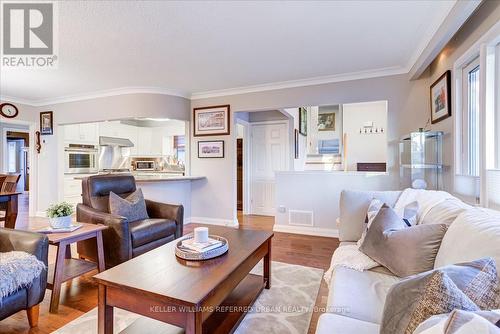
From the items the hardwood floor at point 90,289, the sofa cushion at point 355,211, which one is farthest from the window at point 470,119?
the hardwood floor at point 90,289

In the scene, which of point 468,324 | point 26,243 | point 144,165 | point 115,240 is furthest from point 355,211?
point 144,165

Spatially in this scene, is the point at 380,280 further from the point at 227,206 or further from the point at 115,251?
the point at 227,206

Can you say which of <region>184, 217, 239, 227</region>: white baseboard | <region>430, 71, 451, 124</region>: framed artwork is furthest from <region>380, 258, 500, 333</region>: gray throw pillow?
<region>184, 217, 239, 227</region>: white baseboard

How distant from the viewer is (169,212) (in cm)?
295

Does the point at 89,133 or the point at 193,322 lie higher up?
the point at 89,133

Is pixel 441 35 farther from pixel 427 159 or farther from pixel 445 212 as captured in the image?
pixel 445 212

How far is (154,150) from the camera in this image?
7039 mm

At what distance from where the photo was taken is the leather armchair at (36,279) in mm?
1530

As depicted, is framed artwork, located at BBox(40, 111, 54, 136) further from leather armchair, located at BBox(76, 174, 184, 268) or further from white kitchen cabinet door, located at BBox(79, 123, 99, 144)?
leather armchair, located at BBox(76, 174, 184, 268)

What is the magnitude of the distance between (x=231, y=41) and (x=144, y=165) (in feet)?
16.3

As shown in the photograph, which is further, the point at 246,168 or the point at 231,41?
the point at 246,168

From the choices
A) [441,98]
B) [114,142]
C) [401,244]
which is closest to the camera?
[401,244]

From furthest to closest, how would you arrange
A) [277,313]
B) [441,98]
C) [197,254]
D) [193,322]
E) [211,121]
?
1. [211,121]
2. [441,98]
3. [277,313]
4. [197,254]
5. [193,322]

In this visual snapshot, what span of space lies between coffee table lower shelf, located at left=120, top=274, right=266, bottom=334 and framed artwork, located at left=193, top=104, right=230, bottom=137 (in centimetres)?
288
